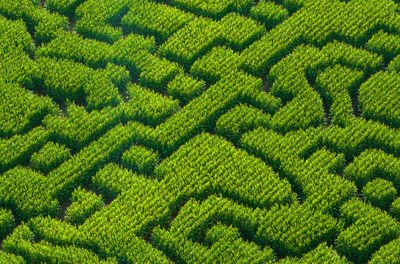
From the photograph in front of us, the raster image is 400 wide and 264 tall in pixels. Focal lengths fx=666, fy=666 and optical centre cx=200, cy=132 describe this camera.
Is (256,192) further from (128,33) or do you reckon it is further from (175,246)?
(128,33)

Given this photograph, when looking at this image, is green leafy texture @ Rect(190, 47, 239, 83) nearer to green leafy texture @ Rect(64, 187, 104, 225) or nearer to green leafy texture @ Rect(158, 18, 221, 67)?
green leafy texture @ Rect(158, 18, 221, 67)

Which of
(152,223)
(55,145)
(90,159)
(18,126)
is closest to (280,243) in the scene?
(152,223)

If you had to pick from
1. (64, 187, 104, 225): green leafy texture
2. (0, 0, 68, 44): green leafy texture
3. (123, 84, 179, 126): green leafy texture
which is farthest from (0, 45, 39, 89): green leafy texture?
(64, 187, 104, 225): green leafy texture

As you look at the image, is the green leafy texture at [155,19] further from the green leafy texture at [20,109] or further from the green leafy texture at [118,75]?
the green leafy texture at [20,109]

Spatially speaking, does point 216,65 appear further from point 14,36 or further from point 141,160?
point 14,36

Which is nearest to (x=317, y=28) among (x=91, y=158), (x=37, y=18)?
(x=91, y=158)

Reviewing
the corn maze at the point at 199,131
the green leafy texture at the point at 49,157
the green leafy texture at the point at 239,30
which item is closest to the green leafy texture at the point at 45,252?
the corn maze at the point at 199,131

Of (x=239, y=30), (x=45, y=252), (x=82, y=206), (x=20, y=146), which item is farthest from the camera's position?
(x=239, y=30)
